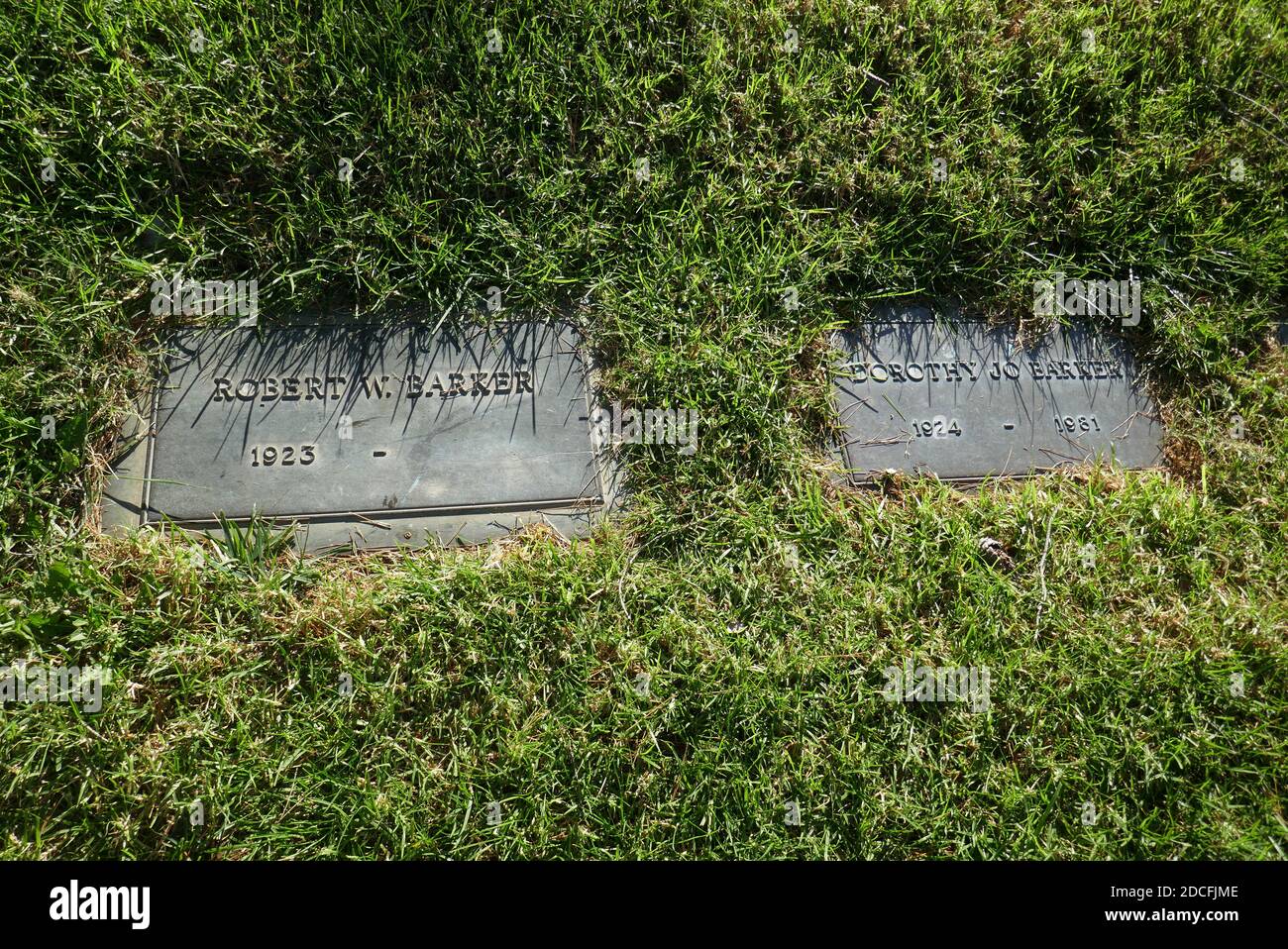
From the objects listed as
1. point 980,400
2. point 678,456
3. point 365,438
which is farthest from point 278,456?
point 980,400

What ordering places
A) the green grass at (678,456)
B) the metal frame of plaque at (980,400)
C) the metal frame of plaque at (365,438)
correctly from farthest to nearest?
the metal frame of plaque at (980,400), the metal frame of plaque at (365,438), the green grass at (678,456)

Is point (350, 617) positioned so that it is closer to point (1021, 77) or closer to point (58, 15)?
point (58, 15)

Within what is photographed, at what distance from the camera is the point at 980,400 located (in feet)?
9.14

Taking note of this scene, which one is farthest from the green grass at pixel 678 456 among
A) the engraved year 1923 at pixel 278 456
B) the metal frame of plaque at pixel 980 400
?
the engraved year 1923 at pixel 278 456

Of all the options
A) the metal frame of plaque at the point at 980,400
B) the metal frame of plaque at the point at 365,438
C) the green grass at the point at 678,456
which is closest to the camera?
the green grass at the point at 678,456

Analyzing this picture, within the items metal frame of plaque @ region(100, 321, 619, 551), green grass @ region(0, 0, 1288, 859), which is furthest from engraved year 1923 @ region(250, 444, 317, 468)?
green grass @ region(0, 0, 1288, 859)

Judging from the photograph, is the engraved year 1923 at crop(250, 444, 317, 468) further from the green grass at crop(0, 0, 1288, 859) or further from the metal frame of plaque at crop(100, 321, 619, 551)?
the green grass at crop(0, 0, 1288, 859)

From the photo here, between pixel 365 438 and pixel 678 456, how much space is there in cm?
117

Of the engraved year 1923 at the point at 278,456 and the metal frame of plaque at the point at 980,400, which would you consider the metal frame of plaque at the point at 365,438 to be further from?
the metal frame of plaque at the point at 980,400

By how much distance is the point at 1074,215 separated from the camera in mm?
2951

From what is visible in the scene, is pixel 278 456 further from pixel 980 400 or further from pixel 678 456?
pixel 980 400

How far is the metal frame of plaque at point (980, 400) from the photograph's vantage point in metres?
2.73

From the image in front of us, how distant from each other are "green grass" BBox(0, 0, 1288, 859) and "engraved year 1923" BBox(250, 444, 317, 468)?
286mm
